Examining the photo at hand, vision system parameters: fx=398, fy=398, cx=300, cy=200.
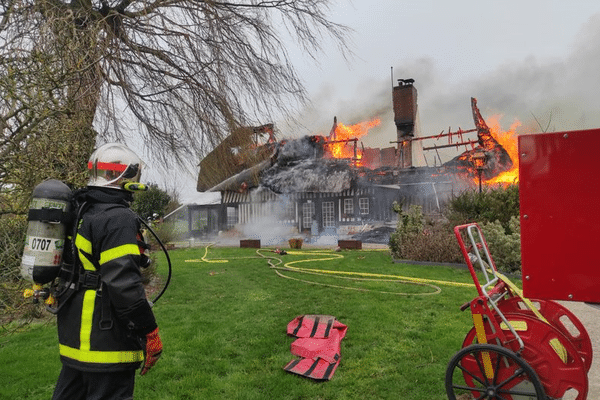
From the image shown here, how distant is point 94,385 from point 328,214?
1901cm

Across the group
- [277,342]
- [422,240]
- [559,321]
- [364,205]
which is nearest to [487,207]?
[422,240]

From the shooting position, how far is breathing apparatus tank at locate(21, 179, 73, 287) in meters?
2.26

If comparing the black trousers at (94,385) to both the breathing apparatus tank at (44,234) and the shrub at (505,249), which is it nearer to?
the breathing apparatus tank at (44,234)

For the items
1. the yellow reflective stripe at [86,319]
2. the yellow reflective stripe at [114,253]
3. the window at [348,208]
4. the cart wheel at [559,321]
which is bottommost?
the cart wheel at [559,321]

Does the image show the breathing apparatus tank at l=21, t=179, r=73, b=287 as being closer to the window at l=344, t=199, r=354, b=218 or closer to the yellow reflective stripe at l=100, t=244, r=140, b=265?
the yellow reflective stripe at l=100, t=244, r=140, b=265

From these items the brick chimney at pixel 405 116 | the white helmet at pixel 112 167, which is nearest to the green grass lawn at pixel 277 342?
the white helmet at pixel 112 167

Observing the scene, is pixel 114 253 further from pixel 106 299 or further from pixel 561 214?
pixel 561 214

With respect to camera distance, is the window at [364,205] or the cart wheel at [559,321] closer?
the cart wheel at [559,321]

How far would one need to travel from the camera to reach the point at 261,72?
5754 millimetres

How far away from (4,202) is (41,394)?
171 centimetres

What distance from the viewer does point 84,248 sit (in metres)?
2.25

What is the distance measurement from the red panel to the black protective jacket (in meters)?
2.20

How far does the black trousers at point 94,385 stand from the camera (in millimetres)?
2234

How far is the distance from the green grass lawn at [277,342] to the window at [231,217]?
50.2 ft
